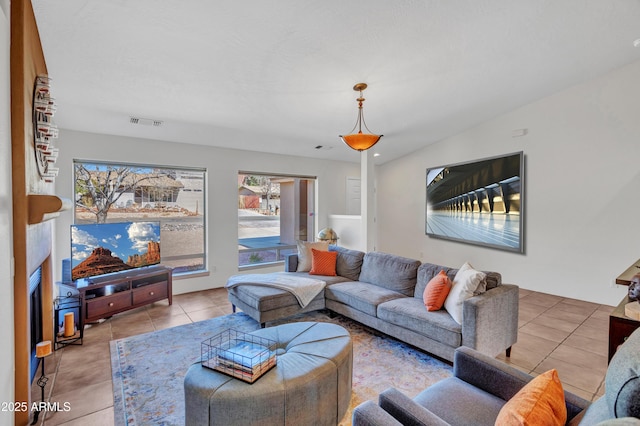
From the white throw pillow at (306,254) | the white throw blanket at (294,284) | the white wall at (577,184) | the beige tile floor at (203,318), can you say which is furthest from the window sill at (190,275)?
the white wall at (577,184)

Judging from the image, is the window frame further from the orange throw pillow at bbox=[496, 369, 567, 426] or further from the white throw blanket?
the orange throw pillow at bbox=[496, 369, 567, 426]

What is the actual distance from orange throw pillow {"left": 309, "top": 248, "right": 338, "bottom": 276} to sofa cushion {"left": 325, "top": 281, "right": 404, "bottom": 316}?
16.5 inches

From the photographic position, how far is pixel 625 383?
0.74 m

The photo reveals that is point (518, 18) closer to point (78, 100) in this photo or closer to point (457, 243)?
point (457, 243)

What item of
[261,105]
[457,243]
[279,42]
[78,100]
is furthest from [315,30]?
[457,243]

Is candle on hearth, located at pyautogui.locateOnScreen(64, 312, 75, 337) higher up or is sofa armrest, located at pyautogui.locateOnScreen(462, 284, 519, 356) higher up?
sofa armrest, located at pyautogui.locateOnScreen(462, 284, 519, 356)

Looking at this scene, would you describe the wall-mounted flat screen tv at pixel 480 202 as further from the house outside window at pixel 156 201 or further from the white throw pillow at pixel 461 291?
the house outside window at pixel 156 201

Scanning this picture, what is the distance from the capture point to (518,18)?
270cm

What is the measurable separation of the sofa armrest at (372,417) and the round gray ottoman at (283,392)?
0.58 metres

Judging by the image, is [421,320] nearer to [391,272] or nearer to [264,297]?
[391,272]

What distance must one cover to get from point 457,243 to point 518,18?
13.3ft

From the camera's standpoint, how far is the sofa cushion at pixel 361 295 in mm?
3242

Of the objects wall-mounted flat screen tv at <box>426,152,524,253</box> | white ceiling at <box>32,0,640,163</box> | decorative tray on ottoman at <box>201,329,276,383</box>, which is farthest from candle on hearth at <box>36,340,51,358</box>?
wall-mounted flat screen tv at <box>426,152,524,253</box>

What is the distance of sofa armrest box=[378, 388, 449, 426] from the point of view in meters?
1.21
